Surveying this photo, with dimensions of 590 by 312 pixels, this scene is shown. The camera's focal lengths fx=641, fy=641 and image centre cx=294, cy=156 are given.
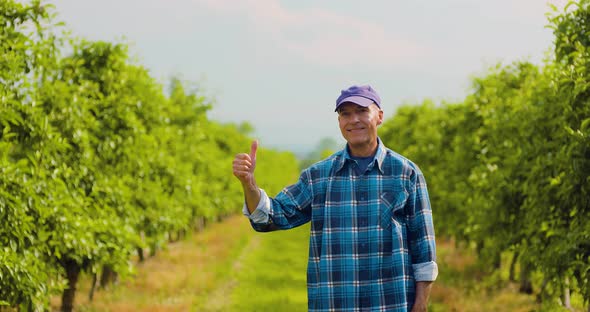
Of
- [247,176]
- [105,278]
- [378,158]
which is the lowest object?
[105,278]

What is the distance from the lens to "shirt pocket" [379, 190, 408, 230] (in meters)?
4.52

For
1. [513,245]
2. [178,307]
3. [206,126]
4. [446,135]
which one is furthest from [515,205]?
[206,126]

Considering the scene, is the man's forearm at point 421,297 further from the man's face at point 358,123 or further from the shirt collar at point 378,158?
the man's face at point 358,123

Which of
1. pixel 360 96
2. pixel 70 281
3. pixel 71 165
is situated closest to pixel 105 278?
pixel 70 281

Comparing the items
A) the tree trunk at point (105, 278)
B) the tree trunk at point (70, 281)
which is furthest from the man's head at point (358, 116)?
the tree trunk at point (105, 278)

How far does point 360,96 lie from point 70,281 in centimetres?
974

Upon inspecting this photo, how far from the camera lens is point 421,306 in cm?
450

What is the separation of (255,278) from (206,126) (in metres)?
11.8

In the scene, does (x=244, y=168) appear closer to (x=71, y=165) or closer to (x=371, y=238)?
(x=371, y=238)

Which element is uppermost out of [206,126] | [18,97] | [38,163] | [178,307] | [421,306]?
[206,126]

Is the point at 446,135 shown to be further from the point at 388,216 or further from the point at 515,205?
the point at 388,216

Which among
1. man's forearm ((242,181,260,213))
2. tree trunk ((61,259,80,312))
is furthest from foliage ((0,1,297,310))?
man's forearm ((242,181,260,213))

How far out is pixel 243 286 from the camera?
17375 mm

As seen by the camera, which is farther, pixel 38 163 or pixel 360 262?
pixel 38 163
